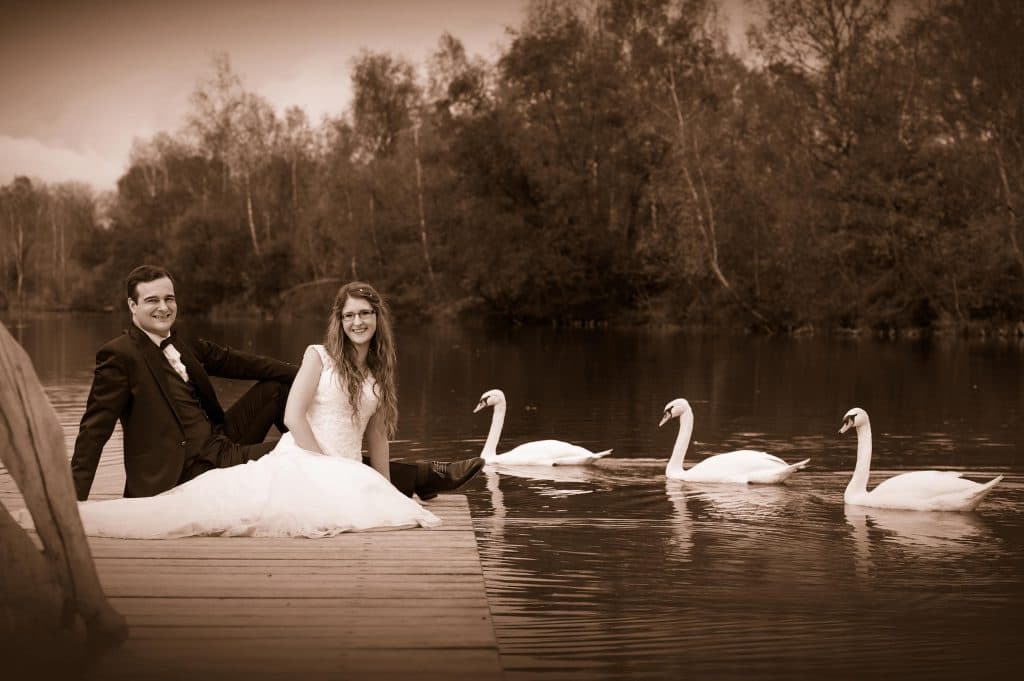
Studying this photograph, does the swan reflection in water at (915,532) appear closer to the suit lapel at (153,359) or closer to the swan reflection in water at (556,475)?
the swan reflection in water at (556,475)

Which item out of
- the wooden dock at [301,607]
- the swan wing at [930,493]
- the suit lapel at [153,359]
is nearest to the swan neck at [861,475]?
the swan wing at [930,493]

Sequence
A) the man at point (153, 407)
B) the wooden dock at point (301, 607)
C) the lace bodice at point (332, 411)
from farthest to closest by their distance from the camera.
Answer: the lace bodice at point (332, 411) < the man at point (153, 407) < the wooden dock at point (301, 607)

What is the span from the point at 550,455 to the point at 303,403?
5630mm

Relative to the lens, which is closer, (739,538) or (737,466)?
(739,538)

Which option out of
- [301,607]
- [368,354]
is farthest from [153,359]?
[301,607]

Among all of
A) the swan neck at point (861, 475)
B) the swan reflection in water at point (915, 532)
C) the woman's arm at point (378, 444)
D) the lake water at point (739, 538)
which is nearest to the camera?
the lake water at point (739, 538)

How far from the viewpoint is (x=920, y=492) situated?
34.5 ft

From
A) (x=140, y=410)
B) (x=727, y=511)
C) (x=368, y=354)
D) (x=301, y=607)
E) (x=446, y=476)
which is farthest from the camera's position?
(x=727, y=511)

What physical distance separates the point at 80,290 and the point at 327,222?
64.7ft

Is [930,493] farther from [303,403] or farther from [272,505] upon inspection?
[272,505]

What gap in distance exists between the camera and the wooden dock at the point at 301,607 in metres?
4.93

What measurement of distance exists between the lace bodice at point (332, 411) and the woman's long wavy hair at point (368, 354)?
41mm

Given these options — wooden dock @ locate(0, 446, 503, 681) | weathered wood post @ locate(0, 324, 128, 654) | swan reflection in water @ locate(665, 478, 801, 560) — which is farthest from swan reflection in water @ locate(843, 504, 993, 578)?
weathered wood post @ locate(0, 324, 128, 654)

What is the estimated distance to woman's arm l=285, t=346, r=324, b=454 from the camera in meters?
7.93
